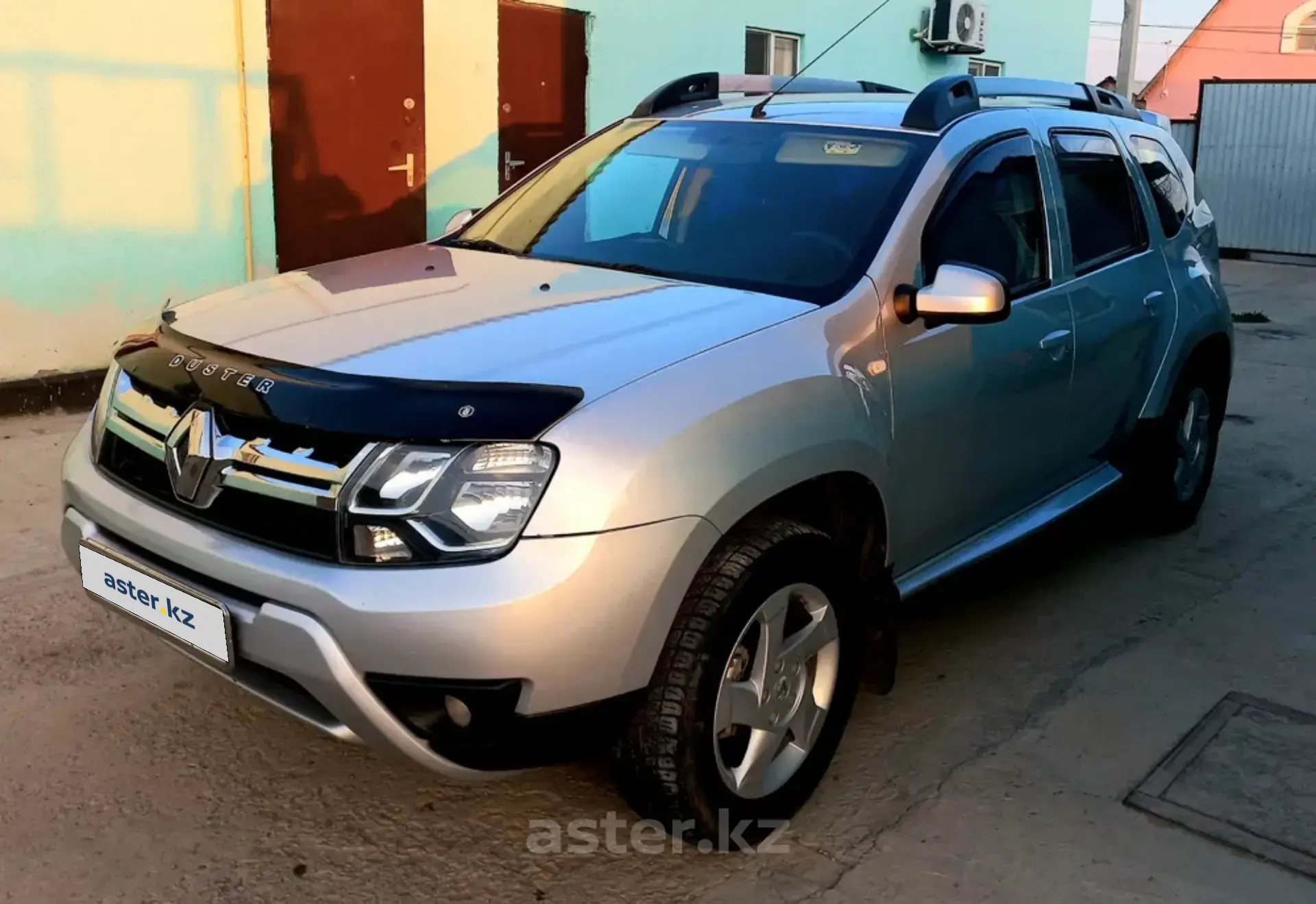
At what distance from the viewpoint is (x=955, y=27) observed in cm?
1255

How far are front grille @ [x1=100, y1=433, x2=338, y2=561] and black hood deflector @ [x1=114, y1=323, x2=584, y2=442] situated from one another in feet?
0.56

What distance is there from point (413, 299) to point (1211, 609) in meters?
3.08

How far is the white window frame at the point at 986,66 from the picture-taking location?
14.1 meters

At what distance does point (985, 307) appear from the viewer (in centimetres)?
300

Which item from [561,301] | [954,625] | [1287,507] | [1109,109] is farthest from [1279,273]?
[561,301]

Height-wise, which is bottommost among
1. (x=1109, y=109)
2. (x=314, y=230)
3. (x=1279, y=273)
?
(x=1279, y=273)

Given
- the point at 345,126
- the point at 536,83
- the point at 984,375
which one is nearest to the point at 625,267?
the point at 984,375

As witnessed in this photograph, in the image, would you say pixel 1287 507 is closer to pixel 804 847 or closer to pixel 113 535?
pixel 804 847

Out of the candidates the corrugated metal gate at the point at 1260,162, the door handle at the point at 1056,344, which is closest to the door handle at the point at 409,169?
the door handle at the point at 1056,344

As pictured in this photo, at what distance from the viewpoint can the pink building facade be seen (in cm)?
3556

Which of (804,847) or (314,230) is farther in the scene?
(314,230)

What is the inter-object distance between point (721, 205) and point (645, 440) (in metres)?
1.36

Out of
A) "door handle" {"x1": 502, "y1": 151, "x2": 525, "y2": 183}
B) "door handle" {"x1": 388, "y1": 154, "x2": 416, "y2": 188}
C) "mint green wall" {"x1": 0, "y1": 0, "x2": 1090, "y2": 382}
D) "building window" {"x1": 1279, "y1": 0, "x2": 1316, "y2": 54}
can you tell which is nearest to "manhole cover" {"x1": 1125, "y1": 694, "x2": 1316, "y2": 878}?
"mint green wall" {"x1": 0, "y1": 0, "x2": 1090, "y2": 382}

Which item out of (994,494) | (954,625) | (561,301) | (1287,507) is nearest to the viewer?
(561,301)
